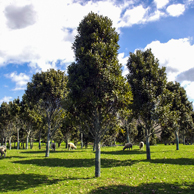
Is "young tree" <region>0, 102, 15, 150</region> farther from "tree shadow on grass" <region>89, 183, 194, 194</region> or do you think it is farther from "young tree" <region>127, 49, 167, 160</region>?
"tree shadow on grass" <region>89, 183, 194, 194</region>

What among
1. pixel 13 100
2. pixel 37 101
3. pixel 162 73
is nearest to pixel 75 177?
pixel 37 101

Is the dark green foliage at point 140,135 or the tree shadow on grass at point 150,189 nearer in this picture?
the tree shadow on grass at point 150,189

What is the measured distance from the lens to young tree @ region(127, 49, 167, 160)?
26438mm

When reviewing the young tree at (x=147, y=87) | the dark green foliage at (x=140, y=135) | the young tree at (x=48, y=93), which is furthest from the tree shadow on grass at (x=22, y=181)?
the dark green foliage at (x=140, y=135)

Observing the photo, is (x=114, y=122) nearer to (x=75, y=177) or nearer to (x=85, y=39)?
(x=75, y=177)

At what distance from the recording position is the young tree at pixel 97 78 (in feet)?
57.2

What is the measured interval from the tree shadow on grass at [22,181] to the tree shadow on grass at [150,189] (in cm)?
533

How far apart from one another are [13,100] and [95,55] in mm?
45334

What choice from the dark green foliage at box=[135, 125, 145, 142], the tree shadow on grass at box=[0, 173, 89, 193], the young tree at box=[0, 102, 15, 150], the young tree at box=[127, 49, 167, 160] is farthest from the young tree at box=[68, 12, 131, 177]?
the dark green foliage at box=[135, 125, 145, 142]

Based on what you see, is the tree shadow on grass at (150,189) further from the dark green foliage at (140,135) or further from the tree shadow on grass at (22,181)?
the dark green foliage at (140,135)

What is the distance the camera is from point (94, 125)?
62.4ft

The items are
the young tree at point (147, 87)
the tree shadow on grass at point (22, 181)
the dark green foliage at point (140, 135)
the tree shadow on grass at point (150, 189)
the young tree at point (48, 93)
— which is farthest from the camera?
the dark green foliage at point (140, 135)

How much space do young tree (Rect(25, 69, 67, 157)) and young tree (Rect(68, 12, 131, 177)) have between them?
14266 millimetres

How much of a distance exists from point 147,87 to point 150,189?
1702cm
